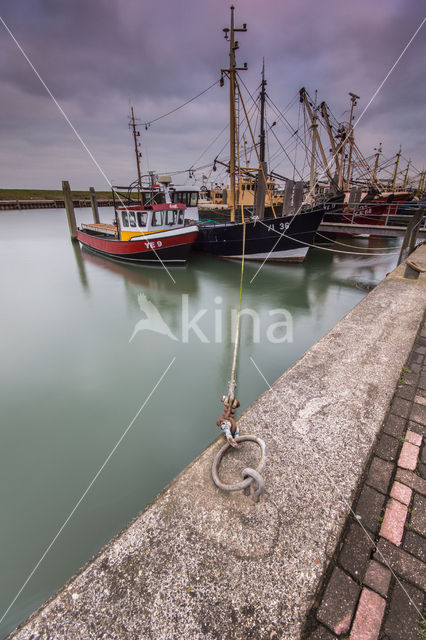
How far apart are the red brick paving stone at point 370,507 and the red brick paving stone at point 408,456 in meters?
0.35

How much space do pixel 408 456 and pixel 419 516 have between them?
441mm

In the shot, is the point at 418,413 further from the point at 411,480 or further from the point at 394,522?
the point at 394,522

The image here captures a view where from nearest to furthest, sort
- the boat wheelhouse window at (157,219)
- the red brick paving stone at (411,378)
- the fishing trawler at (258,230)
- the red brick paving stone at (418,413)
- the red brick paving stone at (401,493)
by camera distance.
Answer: the red brick paving stone at (401,493) < the red brick paving stone at (418,413) < the red brick paving stone at (411,378) < the fishing trawler at (258,230) < the boat wheelhouse window at (157,219)

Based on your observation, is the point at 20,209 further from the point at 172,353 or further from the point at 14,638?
the point at 14,638

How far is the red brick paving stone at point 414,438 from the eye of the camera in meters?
2.08

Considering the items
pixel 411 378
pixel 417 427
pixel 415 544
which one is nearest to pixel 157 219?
pixel 411 378

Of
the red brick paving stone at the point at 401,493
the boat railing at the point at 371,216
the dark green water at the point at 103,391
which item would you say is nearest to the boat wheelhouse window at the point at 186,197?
the boat railing at the point at 371,216

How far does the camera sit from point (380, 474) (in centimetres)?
184

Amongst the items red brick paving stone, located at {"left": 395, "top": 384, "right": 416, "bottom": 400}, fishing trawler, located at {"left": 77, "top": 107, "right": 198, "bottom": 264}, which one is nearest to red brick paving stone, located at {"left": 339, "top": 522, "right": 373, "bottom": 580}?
red brick paving stone, located at {"left": 395, "top": 384, "right": 416, "bottom": 400}

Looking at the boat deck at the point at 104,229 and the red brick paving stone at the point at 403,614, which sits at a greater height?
the boat deck at the point at 104,229

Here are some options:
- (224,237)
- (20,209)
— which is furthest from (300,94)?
(20,209)

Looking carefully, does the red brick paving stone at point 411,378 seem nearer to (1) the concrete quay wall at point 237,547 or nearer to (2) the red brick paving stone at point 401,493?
(1) the concrete quay wall at point 237,547

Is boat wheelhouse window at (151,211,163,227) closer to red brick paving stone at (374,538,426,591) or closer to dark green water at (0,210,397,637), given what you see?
dark green water at (0,210,397,637)

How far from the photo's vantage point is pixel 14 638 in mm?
1162
